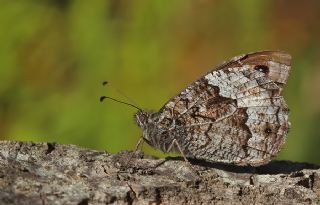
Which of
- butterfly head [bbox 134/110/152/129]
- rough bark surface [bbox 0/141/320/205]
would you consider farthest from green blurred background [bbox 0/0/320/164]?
rough bark surface [bbox 0/141/320/205]

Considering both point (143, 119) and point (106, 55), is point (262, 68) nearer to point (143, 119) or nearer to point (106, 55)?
point (143, 119)

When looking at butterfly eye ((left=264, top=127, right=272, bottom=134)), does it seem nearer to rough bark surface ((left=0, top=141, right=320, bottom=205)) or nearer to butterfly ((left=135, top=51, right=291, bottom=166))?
butterfly ((left=135, top=51, right=291, bottom=166))

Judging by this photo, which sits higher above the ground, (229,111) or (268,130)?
(229,111)

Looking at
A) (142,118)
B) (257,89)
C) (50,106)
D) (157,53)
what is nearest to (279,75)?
(257,89)

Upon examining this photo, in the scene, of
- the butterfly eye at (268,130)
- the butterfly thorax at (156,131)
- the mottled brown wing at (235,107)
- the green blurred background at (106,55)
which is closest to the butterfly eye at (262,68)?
the mottled brown wing at (235,107)

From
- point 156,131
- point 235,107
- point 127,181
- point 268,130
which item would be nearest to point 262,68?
point 235,107

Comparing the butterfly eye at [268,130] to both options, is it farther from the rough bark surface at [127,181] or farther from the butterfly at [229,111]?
the rough bark surface at [127,181]
